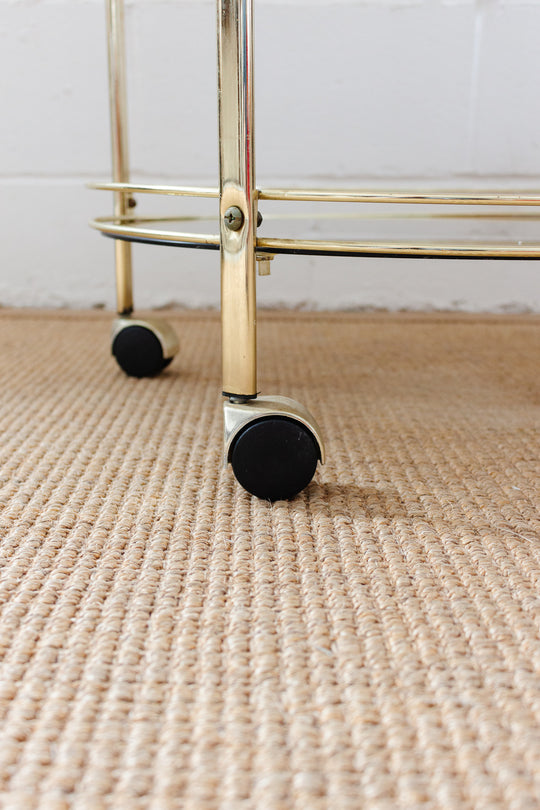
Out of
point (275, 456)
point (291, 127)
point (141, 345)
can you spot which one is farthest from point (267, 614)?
point (291, 127)

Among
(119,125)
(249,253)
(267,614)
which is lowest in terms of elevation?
(267,614)

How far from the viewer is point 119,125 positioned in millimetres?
941

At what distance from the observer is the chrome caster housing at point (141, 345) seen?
3.05 ft

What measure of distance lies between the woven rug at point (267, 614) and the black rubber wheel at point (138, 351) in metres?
0.10

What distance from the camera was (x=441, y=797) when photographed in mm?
316

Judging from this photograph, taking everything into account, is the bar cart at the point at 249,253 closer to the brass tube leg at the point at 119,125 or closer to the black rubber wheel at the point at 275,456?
the black rubber wheel at the point at 275,456

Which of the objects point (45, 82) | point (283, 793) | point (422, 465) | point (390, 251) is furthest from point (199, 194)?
point (45, 82)

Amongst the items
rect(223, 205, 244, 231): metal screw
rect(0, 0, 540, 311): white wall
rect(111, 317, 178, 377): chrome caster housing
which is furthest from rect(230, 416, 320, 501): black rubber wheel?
rect(0, 0, 540, 311): white wall

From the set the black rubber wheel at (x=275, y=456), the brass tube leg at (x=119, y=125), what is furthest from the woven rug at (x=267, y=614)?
the brass tube leg at (x=119, y=125)

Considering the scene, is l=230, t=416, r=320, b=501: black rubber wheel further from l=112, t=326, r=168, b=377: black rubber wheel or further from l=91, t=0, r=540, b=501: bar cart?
l=112, t=326, r=168, b=377: black rubber wheel

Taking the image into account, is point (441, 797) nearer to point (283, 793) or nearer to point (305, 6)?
point (283, 793)

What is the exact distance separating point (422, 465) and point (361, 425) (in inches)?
4.8

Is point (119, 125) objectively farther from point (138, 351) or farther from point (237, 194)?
point (237, 194)

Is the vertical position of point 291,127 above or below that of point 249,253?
above
